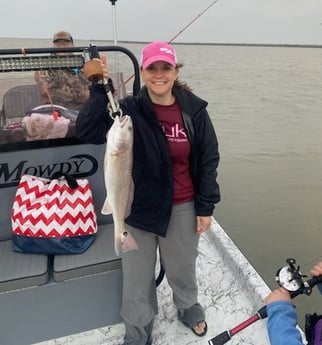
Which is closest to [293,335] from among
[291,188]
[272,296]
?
[272,296]

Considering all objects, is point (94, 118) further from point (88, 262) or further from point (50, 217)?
point (88, 262)

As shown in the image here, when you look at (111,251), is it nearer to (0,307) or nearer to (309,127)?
(0,307)

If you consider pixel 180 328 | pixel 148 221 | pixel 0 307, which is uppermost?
pixel 148 221

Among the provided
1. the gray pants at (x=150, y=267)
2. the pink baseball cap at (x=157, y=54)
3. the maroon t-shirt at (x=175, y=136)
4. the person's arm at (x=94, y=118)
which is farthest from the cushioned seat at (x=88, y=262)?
the pink baseball cap at (x=157, y=54)

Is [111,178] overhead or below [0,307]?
overhead

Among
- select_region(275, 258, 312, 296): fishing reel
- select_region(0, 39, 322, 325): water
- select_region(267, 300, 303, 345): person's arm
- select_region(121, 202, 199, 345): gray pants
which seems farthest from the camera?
select_region(0, 39, 322, 325): water

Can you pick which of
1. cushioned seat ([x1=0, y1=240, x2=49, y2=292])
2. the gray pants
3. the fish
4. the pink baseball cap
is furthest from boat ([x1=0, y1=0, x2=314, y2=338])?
the fish

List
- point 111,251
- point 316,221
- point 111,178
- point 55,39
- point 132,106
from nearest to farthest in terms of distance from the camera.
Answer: point 111,178 → point 132,106 → point 111,251 → point 55,39 → point 316,221

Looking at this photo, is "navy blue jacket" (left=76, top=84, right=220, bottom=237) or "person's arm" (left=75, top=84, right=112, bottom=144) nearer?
"person's arm" (left=75, top=84, right=112, bottom=144)

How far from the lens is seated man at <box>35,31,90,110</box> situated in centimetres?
248

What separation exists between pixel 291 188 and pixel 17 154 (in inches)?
209

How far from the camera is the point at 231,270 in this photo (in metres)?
2.95

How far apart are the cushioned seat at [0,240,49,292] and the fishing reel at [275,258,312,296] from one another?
1290mm

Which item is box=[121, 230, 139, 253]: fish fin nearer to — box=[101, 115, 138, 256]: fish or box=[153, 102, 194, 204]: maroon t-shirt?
→ box=[101, 115, 138, 256]: fish
